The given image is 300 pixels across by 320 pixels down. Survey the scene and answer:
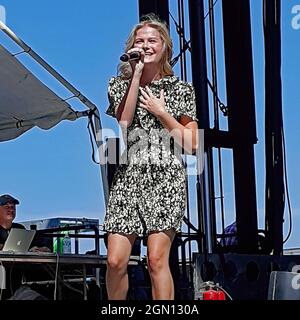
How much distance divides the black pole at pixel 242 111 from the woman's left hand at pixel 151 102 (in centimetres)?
206

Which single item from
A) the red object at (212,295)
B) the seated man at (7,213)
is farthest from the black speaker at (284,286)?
the seated man at (7,213)

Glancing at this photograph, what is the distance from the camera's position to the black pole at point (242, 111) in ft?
12.9

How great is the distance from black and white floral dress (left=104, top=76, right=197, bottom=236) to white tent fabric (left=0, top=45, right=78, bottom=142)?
282cm

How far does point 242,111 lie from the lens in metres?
4.05

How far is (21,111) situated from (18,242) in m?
1.63

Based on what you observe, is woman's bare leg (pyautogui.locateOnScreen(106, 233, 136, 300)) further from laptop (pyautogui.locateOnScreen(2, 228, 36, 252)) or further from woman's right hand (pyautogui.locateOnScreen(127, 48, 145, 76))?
laptop (pyautogui.locateOnScreen(2, 228, 36, 252))

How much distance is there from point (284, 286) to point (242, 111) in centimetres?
174

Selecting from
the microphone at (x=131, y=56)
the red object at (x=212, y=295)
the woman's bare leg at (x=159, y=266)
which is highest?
the microphone at (x=131, y=56)

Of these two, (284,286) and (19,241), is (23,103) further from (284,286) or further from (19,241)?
(284,286)

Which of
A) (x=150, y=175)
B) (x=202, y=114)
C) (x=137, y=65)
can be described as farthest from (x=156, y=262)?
(x=202, y=114)

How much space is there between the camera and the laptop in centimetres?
412

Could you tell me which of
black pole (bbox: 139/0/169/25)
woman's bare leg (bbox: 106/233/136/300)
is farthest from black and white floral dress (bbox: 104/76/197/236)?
black pole (bbox: 139/0/169/25)

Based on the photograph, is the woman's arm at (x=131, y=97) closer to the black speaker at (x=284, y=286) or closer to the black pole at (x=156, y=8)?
the black speaker at (x=284, y=286)
